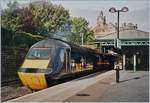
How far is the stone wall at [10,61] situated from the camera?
26.1 m

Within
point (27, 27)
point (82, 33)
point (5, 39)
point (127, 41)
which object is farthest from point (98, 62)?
point (82, 33)

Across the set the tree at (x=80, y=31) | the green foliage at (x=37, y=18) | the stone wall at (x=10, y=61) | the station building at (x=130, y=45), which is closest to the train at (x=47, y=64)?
the stone wall at (x=10, y=61)

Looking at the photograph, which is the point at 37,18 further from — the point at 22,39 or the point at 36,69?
the point at 36,69

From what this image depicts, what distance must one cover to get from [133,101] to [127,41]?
32.1 metres

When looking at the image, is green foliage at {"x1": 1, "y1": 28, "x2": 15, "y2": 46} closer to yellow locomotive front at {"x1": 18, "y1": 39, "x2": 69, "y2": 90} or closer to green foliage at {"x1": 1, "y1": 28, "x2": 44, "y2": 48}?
green foliage at {"x1": 1, "y1": 28, "x2": 44, "y2": 48}

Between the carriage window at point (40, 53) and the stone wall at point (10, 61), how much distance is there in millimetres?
4515

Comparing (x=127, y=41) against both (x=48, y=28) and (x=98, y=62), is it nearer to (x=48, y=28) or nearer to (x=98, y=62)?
(x=98, y=62)

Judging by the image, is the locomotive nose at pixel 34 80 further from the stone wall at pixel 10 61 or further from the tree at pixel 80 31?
the tree at pixel 80 31

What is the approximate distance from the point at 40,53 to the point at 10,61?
6.89m

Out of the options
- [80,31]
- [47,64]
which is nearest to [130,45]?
[47,64]

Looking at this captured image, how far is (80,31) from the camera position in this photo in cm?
7438

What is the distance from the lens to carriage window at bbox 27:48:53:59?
832 inches

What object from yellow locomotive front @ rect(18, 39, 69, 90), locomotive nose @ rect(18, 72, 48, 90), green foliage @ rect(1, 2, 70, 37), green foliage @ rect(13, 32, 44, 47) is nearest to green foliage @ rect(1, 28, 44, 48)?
green foliage @ rect(13, 32, 44, 47)

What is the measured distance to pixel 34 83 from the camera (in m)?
20.4
